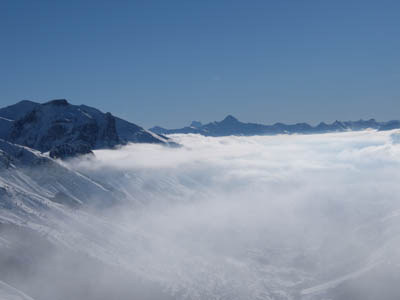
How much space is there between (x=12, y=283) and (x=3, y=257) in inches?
549

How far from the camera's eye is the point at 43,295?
198 m

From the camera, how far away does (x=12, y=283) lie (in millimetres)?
191750

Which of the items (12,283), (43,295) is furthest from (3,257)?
(43,295)

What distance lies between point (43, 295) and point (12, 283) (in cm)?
1582

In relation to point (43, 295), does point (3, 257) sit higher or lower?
higher

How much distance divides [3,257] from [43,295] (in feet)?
88.4

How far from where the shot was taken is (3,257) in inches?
7756

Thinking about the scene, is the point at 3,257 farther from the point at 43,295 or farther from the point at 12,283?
the point at 43,295
